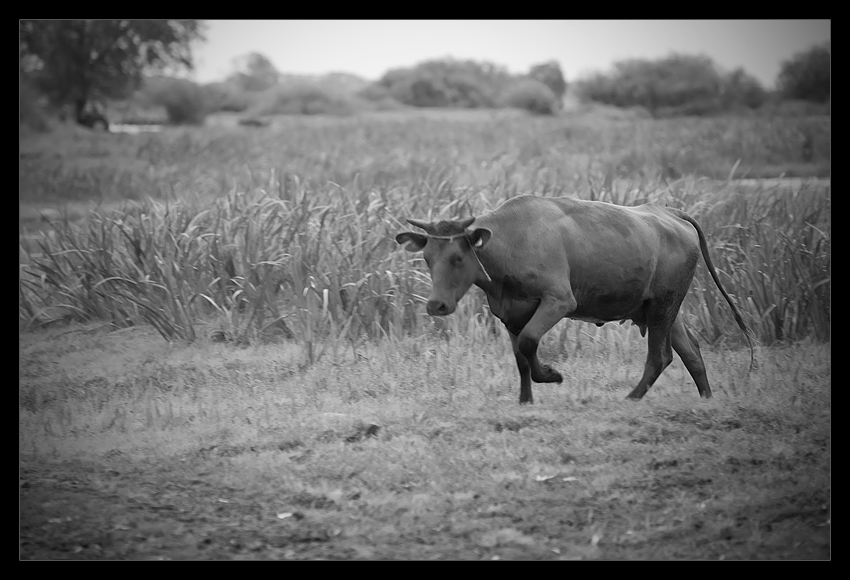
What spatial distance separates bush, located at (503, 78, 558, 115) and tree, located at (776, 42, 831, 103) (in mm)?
9418

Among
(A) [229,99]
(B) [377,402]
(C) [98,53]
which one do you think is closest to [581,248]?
(B) [377,402]

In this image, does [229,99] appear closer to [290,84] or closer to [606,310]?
[290,84]

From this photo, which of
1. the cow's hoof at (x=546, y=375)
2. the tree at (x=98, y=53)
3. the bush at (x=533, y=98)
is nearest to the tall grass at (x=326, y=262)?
the cow's hoof at (x=546, y=375)

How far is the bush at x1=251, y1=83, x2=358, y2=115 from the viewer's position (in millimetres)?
25344

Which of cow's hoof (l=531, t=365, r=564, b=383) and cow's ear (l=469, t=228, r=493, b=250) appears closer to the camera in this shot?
cow's ear (l=469, t=228, r=493, b=250)

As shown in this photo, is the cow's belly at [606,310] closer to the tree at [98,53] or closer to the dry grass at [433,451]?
the dry grass at [433,451]

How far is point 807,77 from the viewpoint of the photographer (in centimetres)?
1174

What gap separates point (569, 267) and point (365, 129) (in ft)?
51.1

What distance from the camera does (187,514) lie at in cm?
445

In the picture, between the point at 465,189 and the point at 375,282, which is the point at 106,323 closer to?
the point at 375,282

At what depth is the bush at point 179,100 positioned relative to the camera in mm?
25344

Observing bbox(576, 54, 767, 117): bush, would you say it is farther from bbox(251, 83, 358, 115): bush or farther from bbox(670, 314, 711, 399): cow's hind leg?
bbox(670, 314, 711, 399): cow's hind leg

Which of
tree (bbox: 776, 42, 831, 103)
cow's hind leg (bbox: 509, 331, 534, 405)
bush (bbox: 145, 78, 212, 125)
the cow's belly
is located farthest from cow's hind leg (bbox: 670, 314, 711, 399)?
bush (bbox: 145, 78, 212, 125)
